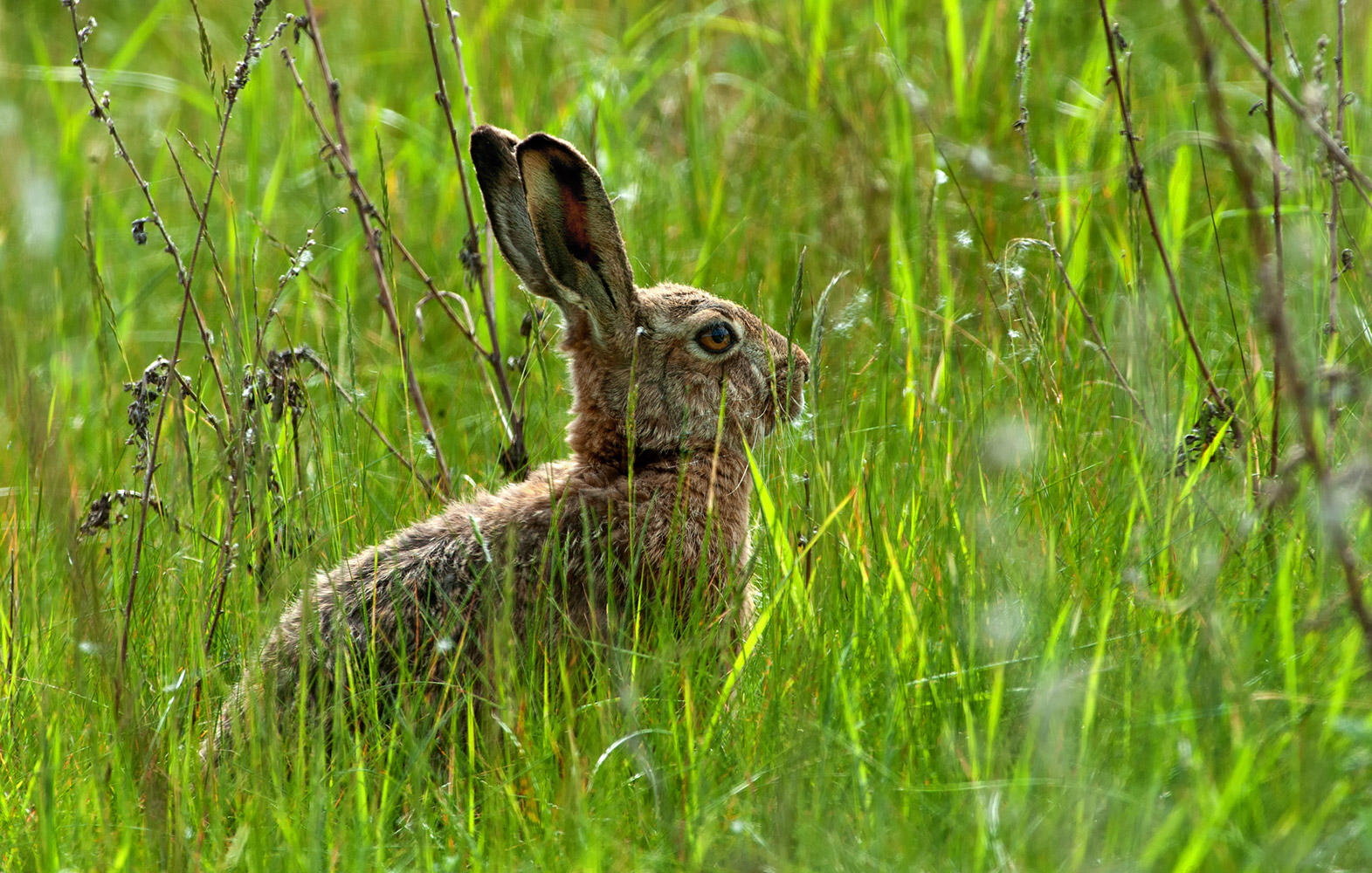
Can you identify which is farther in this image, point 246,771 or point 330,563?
point 330,563

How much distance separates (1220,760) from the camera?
252 cm

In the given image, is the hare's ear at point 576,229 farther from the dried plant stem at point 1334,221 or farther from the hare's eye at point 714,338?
the dried plant stem at point 1334,221

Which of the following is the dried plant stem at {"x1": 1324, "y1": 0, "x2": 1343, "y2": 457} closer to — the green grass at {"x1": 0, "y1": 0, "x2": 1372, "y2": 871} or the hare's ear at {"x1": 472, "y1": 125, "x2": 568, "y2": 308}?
the green grass at {"x1": 0, "y1": 0, "x2": 1372, "y2": 871}

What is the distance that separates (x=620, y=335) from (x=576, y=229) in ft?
1.23

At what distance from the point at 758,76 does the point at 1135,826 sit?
5415 millimetres

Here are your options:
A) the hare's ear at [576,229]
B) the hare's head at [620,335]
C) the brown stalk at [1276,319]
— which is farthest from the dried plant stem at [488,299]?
the brown stalk at [1276,319]

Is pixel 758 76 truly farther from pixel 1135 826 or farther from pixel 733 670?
pixel 1135 826

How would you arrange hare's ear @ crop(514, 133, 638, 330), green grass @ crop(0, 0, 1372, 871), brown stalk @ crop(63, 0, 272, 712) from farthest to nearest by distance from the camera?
hare's ear @ crop(514, 133, 638, 330) → brown stalk @ crop(63, 0, 272, 712) → green grass @ crop(0, 0, 1372, 871)

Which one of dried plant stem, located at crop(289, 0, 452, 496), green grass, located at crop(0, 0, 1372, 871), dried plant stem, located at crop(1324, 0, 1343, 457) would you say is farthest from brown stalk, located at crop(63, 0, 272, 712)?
dried plant stem, located at crop(1324, 0, 1343, 457)

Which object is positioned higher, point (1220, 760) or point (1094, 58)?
point (1094, 58)

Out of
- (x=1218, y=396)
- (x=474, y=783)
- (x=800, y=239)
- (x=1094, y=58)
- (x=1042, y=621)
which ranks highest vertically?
(x=1094, y=58)

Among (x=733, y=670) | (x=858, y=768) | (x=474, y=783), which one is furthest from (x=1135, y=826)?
(x=474, y=783)

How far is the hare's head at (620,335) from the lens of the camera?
165 inches

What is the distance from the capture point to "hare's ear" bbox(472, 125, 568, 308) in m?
4.25
